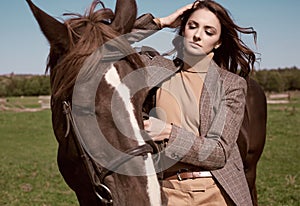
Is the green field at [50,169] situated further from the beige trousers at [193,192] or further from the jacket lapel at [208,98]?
the jacket lapel at [208,98]

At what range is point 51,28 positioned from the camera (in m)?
2.01

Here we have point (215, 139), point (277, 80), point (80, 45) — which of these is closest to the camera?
point (80, 45)

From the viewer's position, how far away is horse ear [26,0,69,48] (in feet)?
6.48

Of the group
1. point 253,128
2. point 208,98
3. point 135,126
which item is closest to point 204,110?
point 208,98

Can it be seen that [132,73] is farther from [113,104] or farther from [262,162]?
[262,162]

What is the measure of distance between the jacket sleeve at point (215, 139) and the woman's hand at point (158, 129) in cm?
3

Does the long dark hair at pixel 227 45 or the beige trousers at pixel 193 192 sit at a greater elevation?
the long dark hair at pixel 227 45

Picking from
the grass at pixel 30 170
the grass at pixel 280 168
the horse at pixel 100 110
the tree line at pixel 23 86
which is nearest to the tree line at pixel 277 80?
the tree line at pixel 23 86

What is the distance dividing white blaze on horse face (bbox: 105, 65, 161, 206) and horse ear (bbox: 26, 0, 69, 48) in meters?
0.32

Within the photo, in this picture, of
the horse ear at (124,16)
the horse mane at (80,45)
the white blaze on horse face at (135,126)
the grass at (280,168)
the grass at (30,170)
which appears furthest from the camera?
the grass at (30,170)

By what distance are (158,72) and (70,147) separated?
75cm

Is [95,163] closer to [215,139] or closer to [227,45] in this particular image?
[215,139]

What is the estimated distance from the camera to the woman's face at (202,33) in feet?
7.92

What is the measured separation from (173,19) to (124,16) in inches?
27.0
